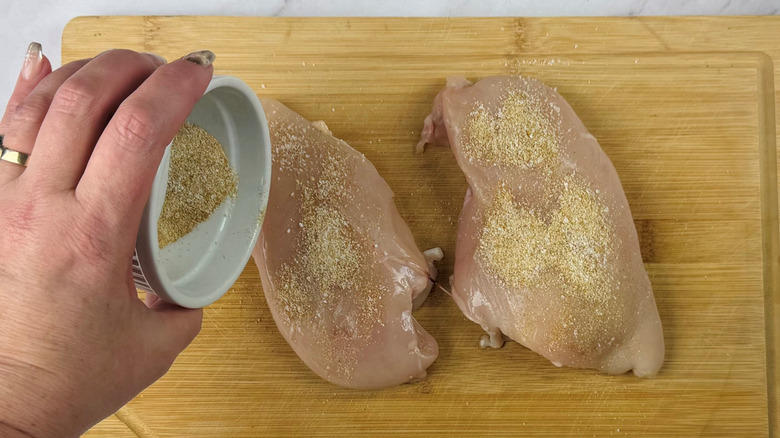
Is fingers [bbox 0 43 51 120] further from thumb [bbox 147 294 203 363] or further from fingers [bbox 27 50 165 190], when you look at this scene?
thumb [bbox 147 294 203 363]

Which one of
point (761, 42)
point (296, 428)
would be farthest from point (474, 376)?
point (761, 42)

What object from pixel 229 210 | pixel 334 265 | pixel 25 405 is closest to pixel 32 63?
pixel 229 210

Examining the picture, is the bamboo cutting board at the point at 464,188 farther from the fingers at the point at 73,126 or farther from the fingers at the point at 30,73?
the fingers at the point at 73,126

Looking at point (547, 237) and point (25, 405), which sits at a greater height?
point (547, 237)

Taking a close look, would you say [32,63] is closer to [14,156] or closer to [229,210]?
[14,156]

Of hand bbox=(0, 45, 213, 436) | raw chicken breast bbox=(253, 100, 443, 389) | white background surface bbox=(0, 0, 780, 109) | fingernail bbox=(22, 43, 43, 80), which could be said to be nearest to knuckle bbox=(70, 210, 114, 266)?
hand bbox=(0, 45, 213, 436)

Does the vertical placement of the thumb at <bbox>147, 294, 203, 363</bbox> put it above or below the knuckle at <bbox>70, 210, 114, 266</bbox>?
below

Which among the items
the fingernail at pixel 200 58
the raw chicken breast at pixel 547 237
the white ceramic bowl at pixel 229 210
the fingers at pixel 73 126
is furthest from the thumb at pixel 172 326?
the raw chicken breast at pixel 547 237
